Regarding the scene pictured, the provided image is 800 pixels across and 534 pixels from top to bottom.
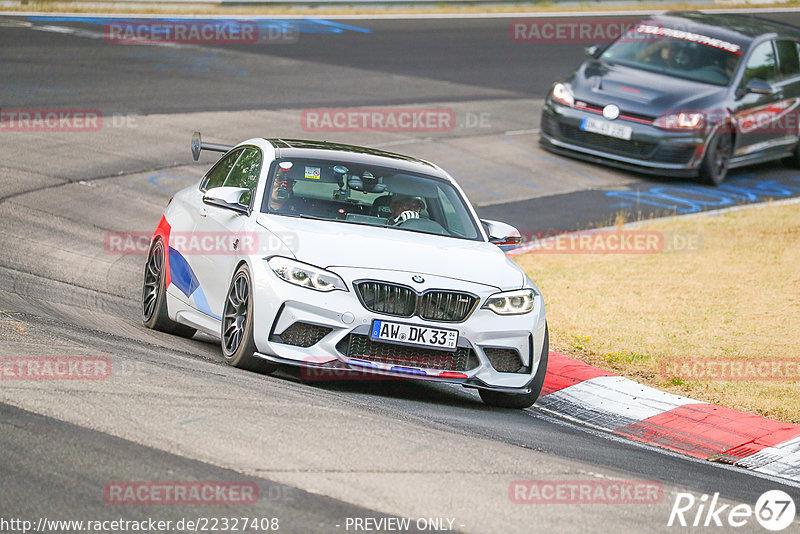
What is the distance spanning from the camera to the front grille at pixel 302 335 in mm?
7785

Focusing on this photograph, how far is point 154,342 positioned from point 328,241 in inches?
67.5

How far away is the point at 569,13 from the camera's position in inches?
1289

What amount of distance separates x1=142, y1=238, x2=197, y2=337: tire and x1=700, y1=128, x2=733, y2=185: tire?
10.7 meters

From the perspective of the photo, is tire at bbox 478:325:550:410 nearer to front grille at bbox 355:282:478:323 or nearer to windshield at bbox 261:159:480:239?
front grille at bbox 355:282:478:323

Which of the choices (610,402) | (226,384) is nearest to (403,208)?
(610,402)

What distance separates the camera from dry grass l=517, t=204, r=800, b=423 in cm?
958

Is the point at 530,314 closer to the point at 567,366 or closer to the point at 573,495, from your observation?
the point at 567,366

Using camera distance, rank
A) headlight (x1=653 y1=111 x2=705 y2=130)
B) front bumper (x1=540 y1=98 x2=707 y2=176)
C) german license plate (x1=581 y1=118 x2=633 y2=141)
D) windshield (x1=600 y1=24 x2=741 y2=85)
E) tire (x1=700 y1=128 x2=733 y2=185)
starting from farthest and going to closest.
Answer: windshield (x1=600 y1=24 x2=741 y2=85) < tire (x1=700 y1=128 x2=733 y2=185) < german license plate (x1=581 y1=118 x2=633 y2=141) < front bumper (x1=540 y1=98 x2=707 y2=176) < headlight (x1=653 y1=111 x2=705 y2=130)

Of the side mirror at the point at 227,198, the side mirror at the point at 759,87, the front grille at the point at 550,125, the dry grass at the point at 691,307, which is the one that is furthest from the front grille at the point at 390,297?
the side mirror at the point at 759,87

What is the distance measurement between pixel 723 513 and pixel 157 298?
16.5 ft

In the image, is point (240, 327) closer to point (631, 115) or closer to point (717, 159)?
point (631, 115)

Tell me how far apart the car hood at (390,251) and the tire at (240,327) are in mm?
390

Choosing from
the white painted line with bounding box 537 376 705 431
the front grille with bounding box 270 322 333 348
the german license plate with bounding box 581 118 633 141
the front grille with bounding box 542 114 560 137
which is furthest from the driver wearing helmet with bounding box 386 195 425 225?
the front grille with bounding box 542 114 560 137

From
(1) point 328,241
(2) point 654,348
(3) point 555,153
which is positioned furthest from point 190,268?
(3) point 555,153
